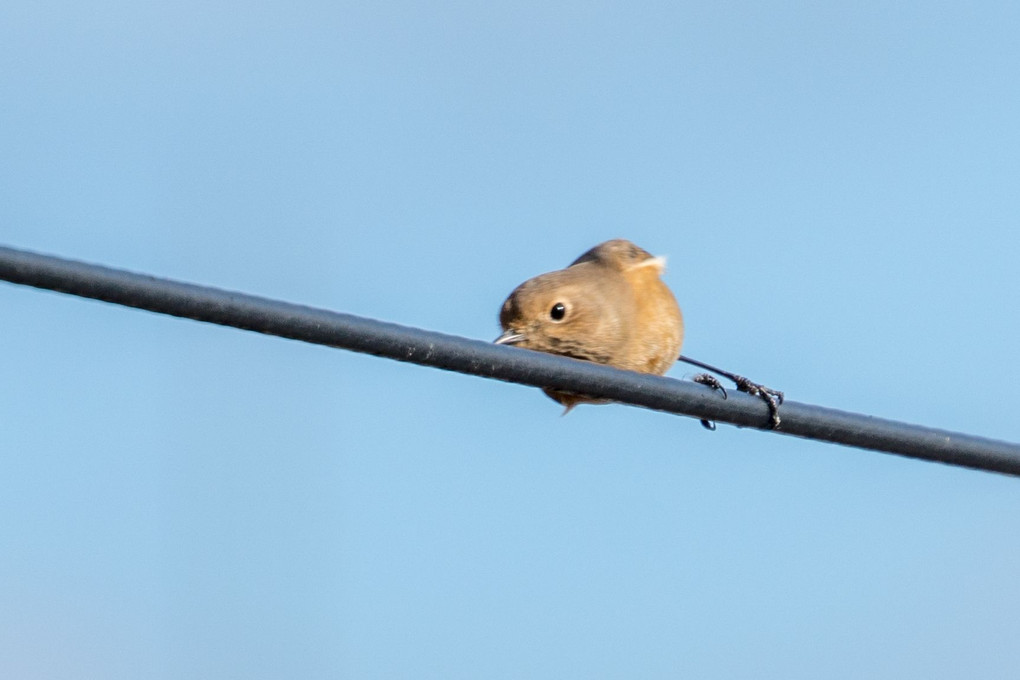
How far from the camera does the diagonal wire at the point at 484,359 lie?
173 inches

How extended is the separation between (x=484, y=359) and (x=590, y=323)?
11.0ft

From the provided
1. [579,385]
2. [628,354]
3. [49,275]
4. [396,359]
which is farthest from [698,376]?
[49,275]

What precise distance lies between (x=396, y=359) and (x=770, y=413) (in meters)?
1.64

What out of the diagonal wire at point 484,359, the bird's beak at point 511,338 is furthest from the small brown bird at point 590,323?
the diagonal wire at point 484,359

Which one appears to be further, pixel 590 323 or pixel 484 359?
pixel 590 323

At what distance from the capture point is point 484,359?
5203 millimetres

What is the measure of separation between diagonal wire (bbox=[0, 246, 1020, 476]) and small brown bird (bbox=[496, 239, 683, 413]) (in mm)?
2469

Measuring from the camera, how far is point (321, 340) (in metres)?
4.85

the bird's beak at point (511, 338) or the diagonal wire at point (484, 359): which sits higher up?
the bird's beak at point (511, 338)

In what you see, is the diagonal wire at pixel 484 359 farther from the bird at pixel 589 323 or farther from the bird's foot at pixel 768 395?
the bird at pixel 589 323

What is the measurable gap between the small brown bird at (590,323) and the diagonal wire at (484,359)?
247cm

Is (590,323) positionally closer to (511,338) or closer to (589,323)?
(589,323)

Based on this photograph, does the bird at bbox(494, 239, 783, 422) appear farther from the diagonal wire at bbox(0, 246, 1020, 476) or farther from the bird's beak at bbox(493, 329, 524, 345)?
the diagonal wire at bbox(0, 246, 1020, 476)

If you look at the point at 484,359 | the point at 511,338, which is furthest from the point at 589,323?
the point at 484,359
